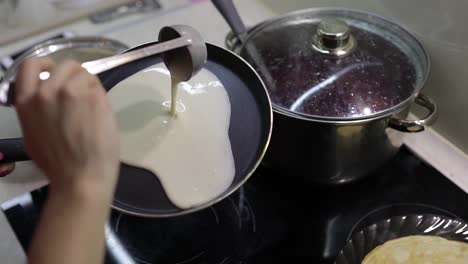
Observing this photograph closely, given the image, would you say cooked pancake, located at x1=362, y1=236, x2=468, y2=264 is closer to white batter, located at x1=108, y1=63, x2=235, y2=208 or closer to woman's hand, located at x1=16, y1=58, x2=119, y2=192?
white batter, located at x1=108, y1=63, x2=235, y2=208

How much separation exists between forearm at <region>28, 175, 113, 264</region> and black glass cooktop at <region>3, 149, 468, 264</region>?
319 mm

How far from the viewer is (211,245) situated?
28.9 inches

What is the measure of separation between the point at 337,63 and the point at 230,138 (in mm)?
202

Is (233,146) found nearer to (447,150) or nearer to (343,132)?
(343,132)

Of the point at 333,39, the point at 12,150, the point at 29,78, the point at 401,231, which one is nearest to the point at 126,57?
the point at 29,78

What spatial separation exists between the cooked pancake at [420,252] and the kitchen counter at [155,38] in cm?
14

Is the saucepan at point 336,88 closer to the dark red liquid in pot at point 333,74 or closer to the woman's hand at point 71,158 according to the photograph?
the dark red liquid in pot at point 333,74

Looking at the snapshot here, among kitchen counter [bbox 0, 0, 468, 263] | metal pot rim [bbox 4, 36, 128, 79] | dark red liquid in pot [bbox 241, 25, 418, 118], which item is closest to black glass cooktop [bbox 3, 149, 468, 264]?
kitchen counter [bbox 0, 0, 468, 263]

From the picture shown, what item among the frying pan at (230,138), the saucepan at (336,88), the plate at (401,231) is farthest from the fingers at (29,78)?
the plate at (401,231)

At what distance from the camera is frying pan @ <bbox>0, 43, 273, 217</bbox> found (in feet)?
1.91

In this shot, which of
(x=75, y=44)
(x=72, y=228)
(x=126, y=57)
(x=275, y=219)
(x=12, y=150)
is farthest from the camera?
(x=75, y=44)

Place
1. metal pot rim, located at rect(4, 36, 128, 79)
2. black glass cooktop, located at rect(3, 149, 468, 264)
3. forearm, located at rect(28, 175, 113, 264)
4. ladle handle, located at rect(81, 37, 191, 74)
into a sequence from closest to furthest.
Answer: forearm, located at rect(28, 175, 113, 264) < ladle handle, located at rect(81, 37, 191, 74) < black glass cooktop, located at rect(3, 149, 468, 264) < metal pot rim, located at rect(4, 36, 128, 79)

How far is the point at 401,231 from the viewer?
70 cm

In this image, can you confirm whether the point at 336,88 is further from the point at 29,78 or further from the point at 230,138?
the point at 29,78
